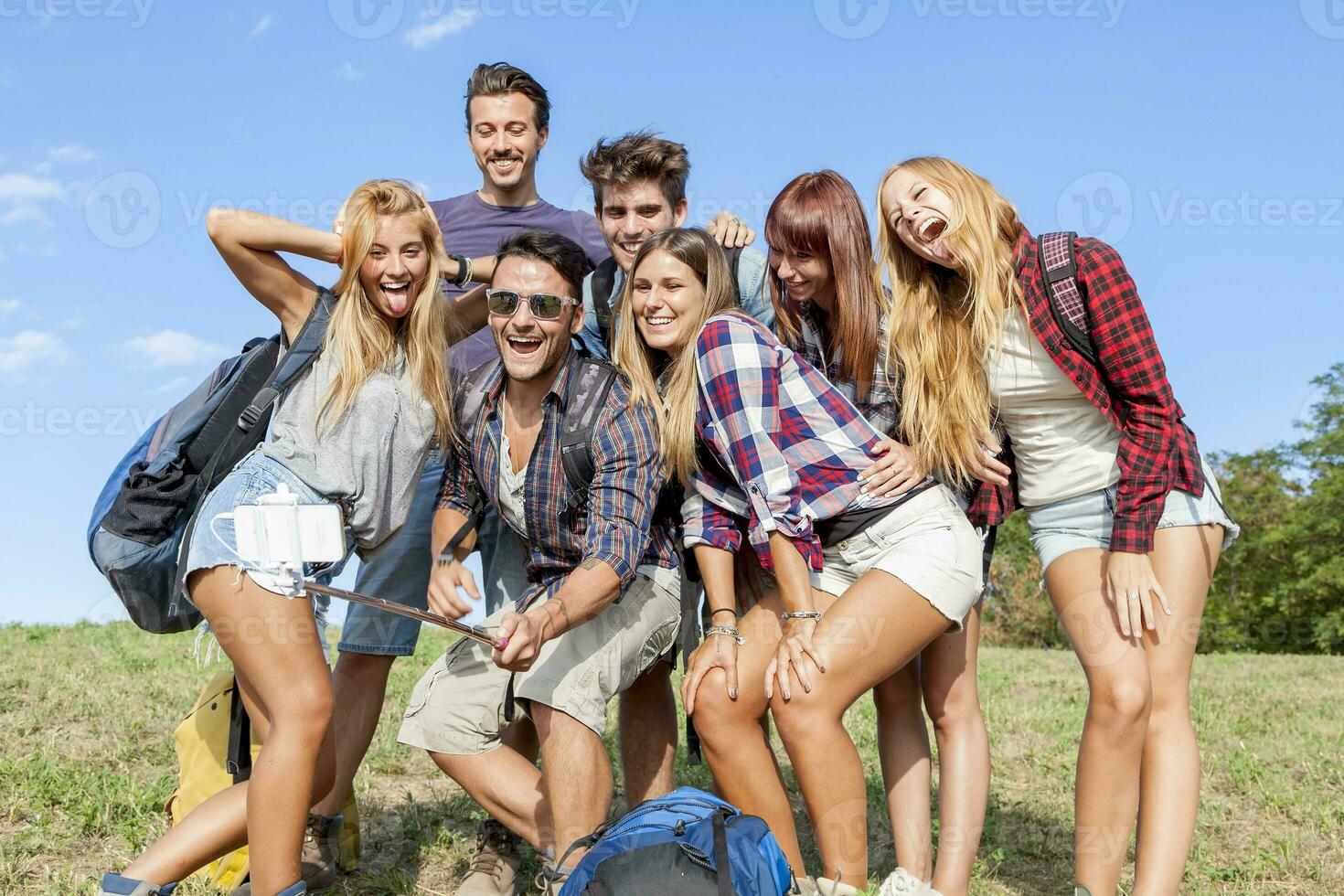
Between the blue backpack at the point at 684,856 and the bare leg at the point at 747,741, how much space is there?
0.22 metres

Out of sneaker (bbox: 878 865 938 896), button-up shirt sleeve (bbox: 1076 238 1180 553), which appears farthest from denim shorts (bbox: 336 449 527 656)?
button-up shirt sleeve (bbox: 1076 238 1180 553)

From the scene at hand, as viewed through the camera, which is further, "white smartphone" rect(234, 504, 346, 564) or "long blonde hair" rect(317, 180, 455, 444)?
"long blonde hair" rect(317, 180, 455, 444)

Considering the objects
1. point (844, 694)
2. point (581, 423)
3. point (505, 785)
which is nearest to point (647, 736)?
point (505, 785)

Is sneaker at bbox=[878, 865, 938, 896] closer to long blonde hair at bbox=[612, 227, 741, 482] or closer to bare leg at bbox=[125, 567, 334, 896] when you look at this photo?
long blonde hair at bbox=[612, 227, 741, 482]

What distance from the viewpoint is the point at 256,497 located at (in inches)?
140

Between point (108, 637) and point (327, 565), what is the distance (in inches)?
307

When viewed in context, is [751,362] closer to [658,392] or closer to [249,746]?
[658,392]

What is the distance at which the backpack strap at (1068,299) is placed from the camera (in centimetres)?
370

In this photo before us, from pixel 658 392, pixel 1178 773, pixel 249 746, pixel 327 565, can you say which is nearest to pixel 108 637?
pixel 249 746

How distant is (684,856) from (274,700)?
4.77 feet

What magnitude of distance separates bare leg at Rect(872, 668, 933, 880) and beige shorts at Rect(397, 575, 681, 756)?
36.5 inches

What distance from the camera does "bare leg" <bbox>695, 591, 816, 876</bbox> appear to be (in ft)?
12.4

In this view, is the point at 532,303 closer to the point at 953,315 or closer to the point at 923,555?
the point at 953,315

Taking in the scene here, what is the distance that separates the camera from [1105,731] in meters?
3.76
